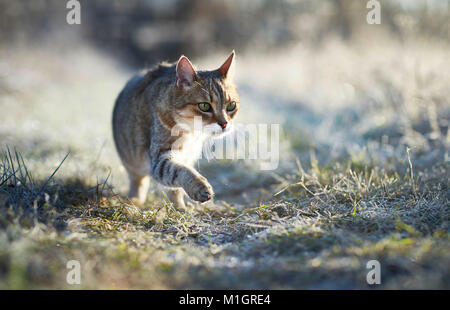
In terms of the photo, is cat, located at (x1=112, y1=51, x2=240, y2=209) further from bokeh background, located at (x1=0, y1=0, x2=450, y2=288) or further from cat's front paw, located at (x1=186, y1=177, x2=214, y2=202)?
bokeh background, located at (x1=0, y1=0, x2=450, y2=288)

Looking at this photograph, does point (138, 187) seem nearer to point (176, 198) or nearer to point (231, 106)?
point (176, 198)

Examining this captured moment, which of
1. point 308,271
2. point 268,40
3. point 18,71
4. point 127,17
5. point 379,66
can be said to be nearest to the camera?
point 308,271

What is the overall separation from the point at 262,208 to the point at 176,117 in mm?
981

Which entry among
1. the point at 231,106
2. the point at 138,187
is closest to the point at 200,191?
the point at 231,106

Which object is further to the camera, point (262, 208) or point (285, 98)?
point (285, 98)

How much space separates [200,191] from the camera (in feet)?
7.42

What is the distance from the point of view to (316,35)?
9.08m

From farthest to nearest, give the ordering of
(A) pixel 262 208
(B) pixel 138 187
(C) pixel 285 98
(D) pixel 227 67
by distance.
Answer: (C) pixel 285 98, (B) pixel 138 187, (D) pixel 227 67, (A) pixel 262 208

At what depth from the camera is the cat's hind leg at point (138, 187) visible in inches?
138

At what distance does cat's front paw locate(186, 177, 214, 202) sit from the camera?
2.25 m

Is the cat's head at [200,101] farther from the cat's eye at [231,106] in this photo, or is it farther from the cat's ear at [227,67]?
the cat's ear at [227,67]
